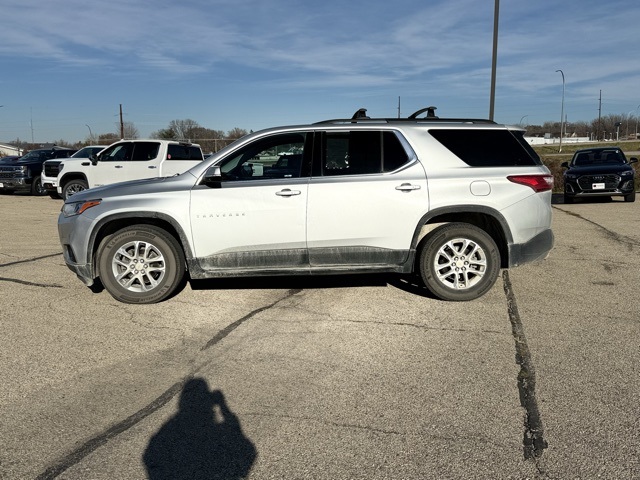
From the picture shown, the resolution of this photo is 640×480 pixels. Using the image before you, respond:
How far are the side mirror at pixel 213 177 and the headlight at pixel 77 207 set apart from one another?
1128 millimetres

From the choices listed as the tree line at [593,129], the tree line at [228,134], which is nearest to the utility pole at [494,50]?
the tree line at [228,134]

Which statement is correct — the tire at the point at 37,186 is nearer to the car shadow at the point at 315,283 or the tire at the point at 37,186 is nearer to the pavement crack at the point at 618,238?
the car shadow at the point at 315,283

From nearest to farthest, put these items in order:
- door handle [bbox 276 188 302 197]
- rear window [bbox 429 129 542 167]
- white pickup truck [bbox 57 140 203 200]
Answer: door handle [bbox 276 188 302 197] < rear window [bbox 429 129 542 167] < white pickup truck [bbox 57 140 203 200]

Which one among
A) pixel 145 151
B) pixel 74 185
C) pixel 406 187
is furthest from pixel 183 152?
pixel 406 187

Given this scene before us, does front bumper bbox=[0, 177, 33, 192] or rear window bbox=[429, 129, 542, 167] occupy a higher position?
rear window bbox=[429, 129, 542, 167]

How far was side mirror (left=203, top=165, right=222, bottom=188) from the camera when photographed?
18.3ft

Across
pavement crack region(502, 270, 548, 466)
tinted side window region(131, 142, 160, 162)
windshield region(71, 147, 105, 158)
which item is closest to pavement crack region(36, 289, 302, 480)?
pavement crack region(502, 270, 548, 466)

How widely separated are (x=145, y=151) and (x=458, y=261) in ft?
39.1

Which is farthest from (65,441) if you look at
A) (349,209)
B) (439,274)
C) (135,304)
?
(439,274)

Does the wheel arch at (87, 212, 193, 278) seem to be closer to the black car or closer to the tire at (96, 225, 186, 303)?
the tire at (96, 225, 186, 303)

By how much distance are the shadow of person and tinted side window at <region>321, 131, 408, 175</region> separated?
286 cm

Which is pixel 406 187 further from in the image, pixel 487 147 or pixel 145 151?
pixel 145 151

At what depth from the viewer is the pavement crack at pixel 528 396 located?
302 cm

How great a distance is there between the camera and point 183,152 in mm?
15906
